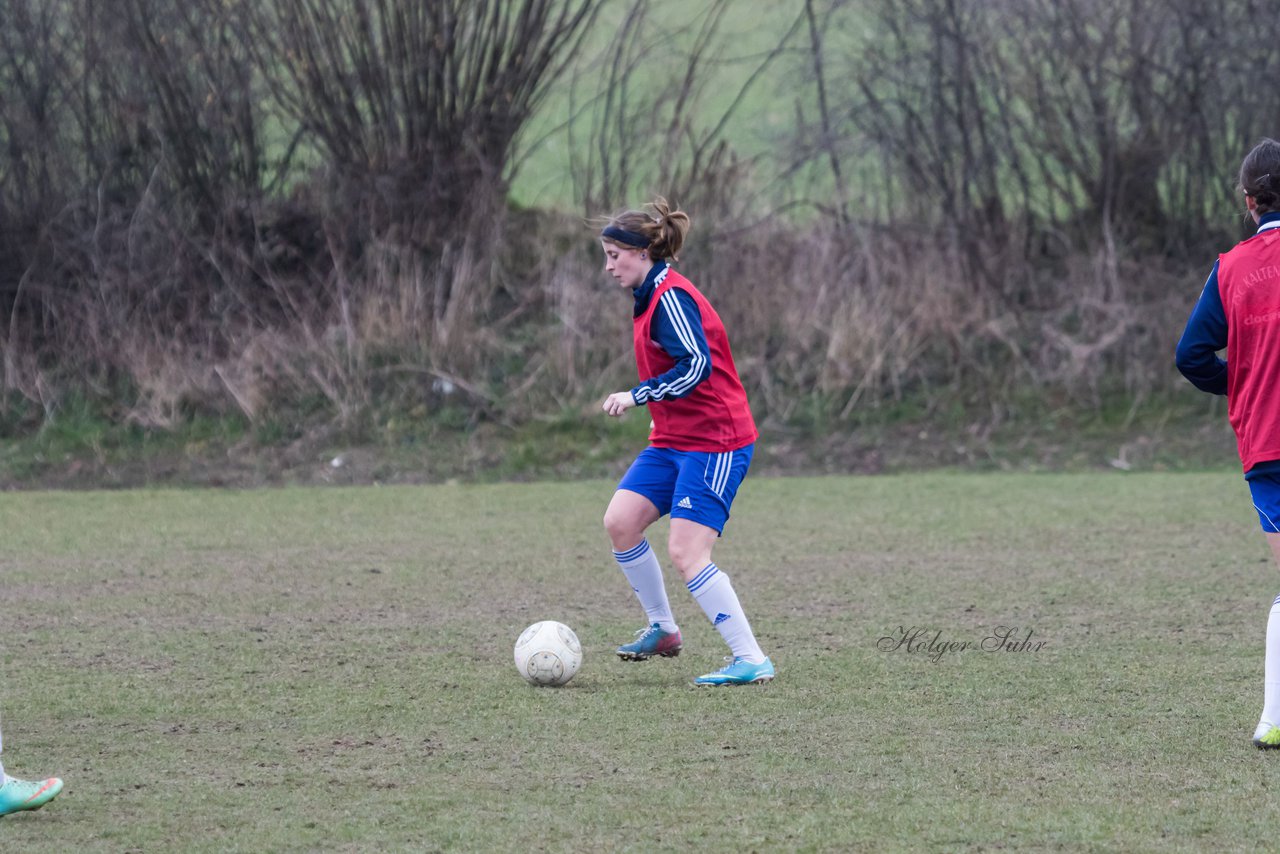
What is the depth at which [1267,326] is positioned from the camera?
4.27 meters

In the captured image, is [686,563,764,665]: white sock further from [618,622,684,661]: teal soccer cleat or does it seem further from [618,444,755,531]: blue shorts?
[618,622,684,661]: teal soccer cleat

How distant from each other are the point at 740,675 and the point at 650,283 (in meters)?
1.43

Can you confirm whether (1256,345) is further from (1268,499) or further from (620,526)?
(620,526)

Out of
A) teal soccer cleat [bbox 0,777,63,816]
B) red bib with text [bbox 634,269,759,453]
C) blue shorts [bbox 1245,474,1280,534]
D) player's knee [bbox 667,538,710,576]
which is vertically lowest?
teal soccer cleat [bbox 0,777,63,816]

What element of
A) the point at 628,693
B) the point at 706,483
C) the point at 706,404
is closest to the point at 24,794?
the point at 628,693

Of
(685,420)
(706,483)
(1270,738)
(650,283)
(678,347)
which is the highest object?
(650,283)

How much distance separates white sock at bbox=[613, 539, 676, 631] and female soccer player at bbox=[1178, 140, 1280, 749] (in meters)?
2.19

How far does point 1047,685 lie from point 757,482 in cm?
690

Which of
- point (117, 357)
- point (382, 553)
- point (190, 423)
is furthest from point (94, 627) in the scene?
point (117, 357)

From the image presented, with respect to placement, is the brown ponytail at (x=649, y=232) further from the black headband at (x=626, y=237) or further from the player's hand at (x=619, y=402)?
the player's hand at (x=619, y=402)

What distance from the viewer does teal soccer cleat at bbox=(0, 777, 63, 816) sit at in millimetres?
3800

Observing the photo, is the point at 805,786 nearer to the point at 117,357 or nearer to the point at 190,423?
the point at 190,423

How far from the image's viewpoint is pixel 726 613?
5480 mm
